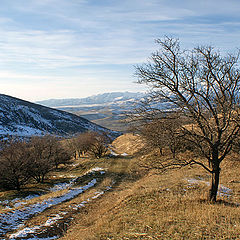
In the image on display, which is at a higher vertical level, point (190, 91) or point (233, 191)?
point (190, 91)

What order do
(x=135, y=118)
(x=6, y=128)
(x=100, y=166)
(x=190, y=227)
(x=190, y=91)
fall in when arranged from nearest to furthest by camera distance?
(x=190, y=227), (x=190, y=91), (x=135, y=118), (x=100, y=166), (x=6, y=128)

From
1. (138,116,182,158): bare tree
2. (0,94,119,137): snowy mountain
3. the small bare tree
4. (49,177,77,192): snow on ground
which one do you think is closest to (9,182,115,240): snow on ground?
(138,116,182,158): bare tree

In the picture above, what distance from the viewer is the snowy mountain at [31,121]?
11260 centimetres

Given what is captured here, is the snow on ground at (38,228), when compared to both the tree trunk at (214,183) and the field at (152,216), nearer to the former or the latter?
the field at (152,216)

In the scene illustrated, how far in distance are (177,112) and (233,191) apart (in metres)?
7.79

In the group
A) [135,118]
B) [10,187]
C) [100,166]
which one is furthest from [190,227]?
[100,166]

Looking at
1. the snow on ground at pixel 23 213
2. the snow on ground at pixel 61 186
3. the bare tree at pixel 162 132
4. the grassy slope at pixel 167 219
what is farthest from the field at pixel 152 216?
the snow on ground at pixel 61 186

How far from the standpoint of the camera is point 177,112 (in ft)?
30.0

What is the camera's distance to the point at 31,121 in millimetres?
134250

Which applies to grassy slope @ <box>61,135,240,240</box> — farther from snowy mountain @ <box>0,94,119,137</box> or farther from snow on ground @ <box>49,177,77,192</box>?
snowy mountain @ <box>0,94,119,137</box>

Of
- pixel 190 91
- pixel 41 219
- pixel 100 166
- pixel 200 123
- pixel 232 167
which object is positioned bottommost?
pixel 100 166

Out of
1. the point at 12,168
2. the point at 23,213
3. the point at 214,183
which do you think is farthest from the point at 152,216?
the point at 12,168

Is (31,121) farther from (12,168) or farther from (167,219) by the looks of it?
(167,219)

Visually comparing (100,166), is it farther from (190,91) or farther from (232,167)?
(190,91)
